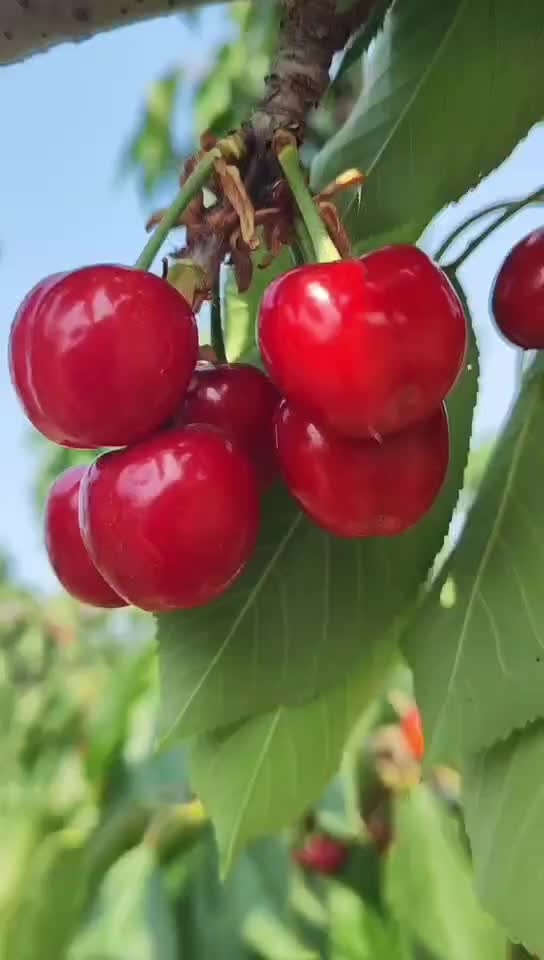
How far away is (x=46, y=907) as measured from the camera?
94cm

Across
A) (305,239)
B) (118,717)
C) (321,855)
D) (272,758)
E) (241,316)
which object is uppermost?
(305,239)

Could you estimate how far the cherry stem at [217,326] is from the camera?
0.47 meters

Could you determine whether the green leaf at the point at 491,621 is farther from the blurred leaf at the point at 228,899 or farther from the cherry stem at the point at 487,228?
Result: the blurred leaf at the point at 228,899

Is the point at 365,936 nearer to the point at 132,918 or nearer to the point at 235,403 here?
the point at 132,918

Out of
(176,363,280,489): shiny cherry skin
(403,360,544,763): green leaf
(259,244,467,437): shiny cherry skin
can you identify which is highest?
(259,244,467,437): shiny cherry skin

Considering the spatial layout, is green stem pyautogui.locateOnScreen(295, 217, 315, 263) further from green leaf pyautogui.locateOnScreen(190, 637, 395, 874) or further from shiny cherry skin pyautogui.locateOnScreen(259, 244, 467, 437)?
green leaf pyautogui.locateOnScreen(190, 637, 395, 874)

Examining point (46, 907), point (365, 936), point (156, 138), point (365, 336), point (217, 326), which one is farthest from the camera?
point (156, 138)

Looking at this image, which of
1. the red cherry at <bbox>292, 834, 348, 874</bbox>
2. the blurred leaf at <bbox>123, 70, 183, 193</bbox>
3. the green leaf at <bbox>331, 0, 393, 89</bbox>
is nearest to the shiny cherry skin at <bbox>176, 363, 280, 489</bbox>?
the green leaf at <bbox>331, 0, 393, 89</bbox>

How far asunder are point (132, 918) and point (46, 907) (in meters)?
0.34

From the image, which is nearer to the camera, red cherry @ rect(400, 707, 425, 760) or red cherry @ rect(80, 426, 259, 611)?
red cherry @ rect(80, 426, 259, 611)

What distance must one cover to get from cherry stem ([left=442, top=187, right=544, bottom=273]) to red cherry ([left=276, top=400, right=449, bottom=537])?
0.20 m

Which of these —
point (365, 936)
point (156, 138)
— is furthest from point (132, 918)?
point (156, 138)

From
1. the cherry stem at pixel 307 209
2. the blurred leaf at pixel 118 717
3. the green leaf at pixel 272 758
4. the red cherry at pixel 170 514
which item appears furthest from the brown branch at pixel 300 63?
the blurred leaf at pixel 118 717

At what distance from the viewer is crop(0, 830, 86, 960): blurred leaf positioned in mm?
924
